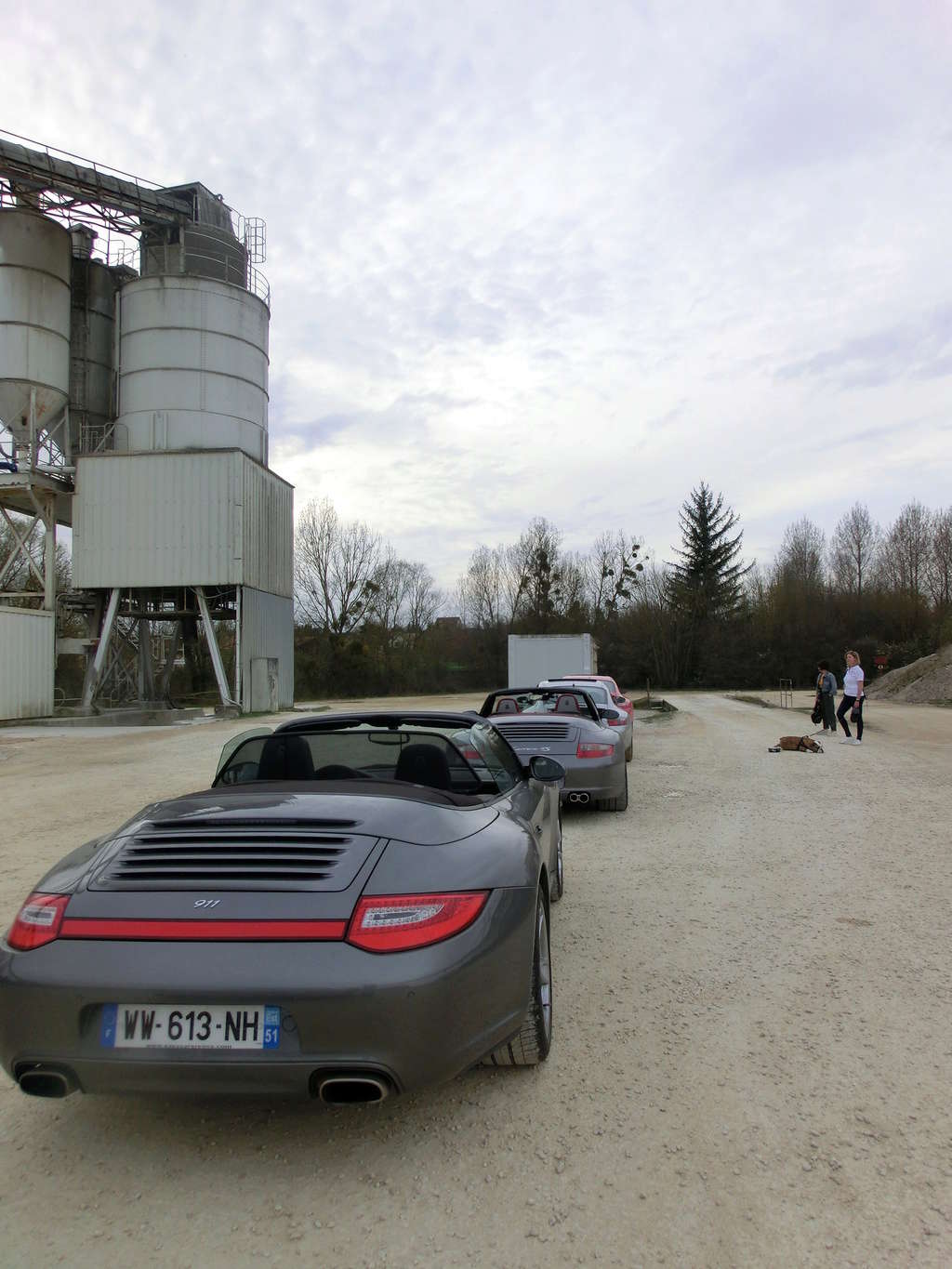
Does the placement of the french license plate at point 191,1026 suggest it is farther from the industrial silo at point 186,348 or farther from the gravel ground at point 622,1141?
the industrial silo at point 186,348

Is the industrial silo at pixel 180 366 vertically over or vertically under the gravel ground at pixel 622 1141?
over

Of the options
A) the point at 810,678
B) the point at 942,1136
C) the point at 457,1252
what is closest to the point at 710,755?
the point at 942,1136

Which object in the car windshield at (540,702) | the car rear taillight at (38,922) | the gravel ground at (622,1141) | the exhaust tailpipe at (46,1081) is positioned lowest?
the gravel ground at (622,1141)

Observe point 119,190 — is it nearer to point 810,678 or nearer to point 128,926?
point 128,926

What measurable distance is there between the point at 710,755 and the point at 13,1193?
13874mm

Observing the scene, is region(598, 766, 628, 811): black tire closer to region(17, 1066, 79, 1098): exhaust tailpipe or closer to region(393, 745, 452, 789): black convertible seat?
region(393, 745, 452, 789): black convertible seat

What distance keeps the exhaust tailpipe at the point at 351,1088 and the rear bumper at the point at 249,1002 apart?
1.0 inches

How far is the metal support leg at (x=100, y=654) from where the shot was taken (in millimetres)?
30328

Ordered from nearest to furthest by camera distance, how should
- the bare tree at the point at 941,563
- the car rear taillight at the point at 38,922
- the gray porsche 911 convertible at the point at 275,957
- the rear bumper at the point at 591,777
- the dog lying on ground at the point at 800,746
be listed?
the gray porsche 911 convertible at the point at 275,957, the car rear taillight at the point at 38,922, the rear bumper at the point at 591,777, the dog lying on ground at the point at 800,746, the bare tree at the point at 941,563

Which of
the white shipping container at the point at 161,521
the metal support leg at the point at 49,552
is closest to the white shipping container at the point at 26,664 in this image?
the metal support leg at the point at 49,552

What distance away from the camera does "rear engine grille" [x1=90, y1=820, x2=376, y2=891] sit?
2.69m

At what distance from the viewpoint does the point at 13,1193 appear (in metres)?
2.53

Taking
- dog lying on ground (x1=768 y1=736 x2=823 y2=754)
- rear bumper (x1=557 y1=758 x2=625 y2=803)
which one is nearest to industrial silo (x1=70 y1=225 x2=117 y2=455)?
dog lying on ground (x1=768 y1=736 x2=823 y2=754)

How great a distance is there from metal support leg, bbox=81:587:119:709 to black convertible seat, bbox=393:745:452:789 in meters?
29.1
